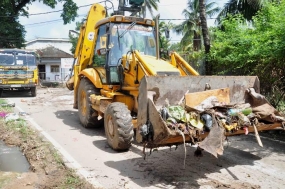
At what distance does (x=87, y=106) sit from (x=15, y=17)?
2178cm

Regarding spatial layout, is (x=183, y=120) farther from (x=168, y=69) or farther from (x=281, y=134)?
(x=281, y=134)

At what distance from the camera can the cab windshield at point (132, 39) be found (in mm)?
7664

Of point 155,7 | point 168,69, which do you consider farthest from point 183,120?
point 155,7

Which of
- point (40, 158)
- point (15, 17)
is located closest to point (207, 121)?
point (40, 158)

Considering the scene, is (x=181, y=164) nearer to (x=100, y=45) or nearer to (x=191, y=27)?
(x=100, y=45)

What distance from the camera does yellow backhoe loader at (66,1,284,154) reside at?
4762 mm

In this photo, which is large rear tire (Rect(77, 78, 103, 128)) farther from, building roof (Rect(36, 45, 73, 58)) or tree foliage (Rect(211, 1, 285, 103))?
building roof (Rect(36, 45, 73, 58))

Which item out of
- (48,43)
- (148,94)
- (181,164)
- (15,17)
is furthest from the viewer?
(48,43)

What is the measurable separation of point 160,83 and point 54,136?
3.62 m

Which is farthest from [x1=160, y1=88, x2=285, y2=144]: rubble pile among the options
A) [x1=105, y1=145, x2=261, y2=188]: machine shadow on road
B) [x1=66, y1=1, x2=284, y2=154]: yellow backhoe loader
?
[x1=105, y1=145, x2=261, y2=188]: machine shadow on road

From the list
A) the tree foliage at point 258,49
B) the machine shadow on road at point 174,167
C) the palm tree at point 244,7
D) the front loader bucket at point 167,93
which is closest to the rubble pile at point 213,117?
the front loader bucket at point 167,93

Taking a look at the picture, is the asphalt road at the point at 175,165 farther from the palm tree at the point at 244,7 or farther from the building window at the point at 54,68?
the building window at the point at 54,68

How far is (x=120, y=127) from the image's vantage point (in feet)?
19.5

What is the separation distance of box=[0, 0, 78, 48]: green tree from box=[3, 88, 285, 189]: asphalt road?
2066 cm
